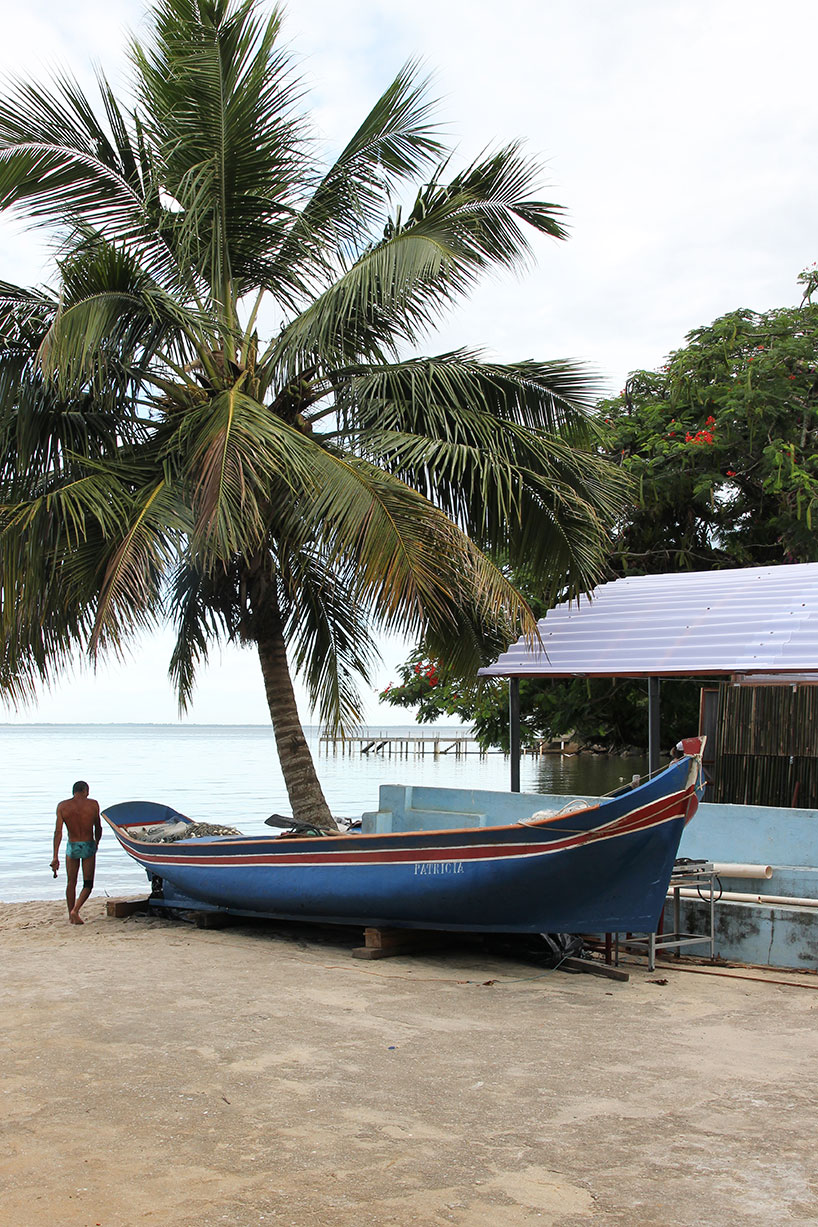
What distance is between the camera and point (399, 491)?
11.4m

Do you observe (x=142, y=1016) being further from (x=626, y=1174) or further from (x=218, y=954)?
(x=626, y=1174)

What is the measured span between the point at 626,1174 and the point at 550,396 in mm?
10012

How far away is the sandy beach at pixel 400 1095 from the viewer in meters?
4.80

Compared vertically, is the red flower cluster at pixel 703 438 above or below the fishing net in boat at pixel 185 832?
above

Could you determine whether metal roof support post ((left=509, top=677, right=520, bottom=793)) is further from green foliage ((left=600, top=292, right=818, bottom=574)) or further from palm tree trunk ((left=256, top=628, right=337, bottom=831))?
green foliage ((left=600, top=292, right=818, bottom=574))

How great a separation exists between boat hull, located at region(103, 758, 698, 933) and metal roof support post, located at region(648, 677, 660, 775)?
330cm

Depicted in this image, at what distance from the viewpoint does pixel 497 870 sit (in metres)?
9.28

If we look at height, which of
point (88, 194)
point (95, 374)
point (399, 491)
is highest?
point (88, 194)

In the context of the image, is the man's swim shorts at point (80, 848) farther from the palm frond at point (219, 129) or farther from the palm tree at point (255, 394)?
the palm frond at point (219, 129)

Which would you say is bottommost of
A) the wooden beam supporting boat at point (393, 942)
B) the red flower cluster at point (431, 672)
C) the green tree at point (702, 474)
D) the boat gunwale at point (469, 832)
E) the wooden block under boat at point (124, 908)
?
the wooden block under boat at point (124, 908)

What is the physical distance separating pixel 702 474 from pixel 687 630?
→ 9.64m

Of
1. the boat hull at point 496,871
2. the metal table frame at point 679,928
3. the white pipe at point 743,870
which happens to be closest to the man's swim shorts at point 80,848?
the boat hull at point 496,871

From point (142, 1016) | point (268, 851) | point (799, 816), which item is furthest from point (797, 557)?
point (142, 1016)

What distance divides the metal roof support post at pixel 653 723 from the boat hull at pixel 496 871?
3.30 m
